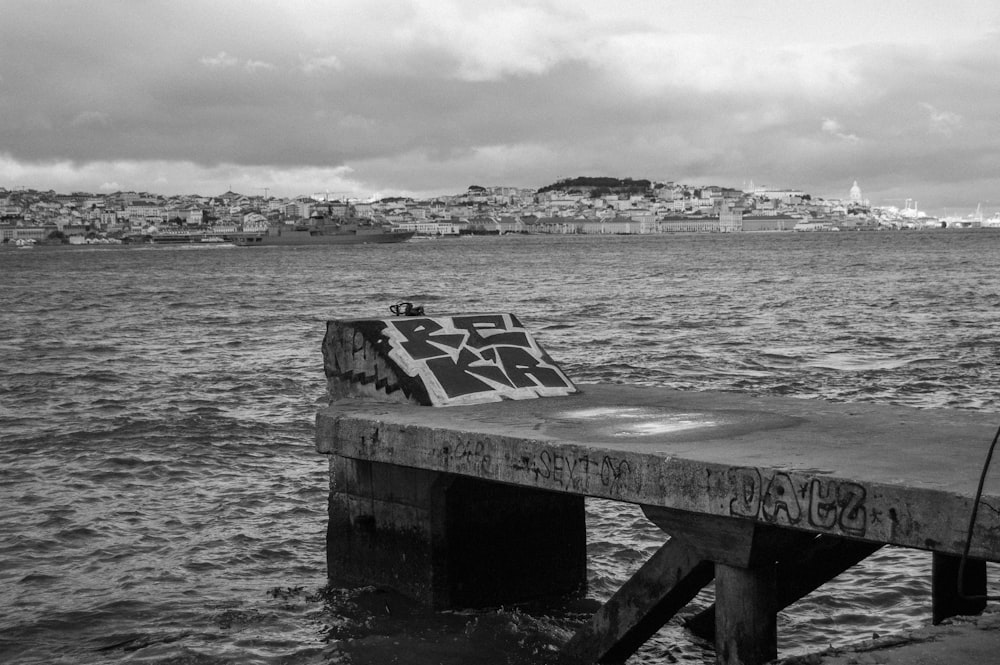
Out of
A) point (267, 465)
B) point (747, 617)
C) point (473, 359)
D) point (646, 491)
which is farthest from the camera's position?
point (267, 465)

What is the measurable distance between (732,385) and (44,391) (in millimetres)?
11564

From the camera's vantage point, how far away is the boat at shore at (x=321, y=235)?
578 feet

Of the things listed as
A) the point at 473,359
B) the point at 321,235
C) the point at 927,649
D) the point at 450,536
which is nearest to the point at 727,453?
the point at 927,649

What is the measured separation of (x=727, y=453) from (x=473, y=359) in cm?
322

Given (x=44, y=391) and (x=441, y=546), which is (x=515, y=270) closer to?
(x=44, y=391)

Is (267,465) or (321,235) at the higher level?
(321,235)

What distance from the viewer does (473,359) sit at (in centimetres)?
898

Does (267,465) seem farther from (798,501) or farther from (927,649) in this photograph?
(927,649)

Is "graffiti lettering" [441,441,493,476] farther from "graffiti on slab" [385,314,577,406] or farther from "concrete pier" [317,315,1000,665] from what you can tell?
"graffiti on slab" [385,314,577,406]

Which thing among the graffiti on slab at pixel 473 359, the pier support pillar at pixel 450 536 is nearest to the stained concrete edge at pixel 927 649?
the pier support pillar at pixel 450 536

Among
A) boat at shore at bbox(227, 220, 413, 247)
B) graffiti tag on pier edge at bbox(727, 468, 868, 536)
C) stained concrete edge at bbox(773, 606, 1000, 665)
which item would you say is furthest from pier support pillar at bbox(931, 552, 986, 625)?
boat at shore at bbox(227, 220, 413, 247)

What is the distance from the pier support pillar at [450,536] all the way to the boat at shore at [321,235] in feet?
557

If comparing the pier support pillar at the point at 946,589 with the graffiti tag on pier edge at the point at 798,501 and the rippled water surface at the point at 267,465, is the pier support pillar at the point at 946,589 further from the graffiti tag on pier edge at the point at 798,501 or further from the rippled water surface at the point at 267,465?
the graffiti tag on pier edge at the point at 798,501

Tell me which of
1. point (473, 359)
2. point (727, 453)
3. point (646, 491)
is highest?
point (473, 359)
